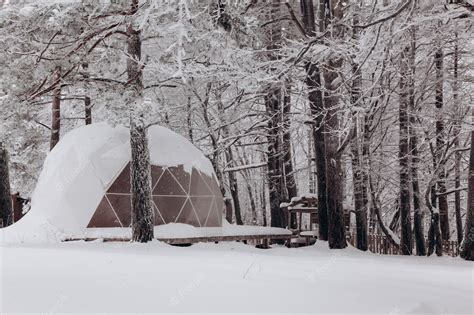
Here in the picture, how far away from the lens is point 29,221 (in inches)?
516

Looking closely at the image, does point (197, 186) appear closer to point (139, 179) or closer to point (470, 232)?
point (139, 179)

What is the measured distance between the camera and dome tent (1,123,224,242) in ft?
44.4

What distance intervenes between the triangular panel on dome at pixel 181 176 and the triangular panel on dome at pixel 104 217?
2409mm

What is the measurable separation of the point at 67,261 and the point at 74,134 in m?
10.3

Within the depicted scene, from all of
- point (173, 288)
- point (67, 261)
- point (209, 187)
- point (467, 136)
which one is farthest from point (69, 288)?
point (467, 136)

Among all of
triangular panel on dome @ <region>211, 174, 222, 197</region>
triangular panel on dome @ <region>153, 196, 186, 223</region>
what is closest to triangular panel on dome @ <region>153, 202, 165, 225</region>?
triangular panel on dome @ <region>153, 196, 186, 223</region>

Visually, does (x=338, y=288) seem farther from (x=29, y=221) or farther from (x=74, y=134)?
(x=74, y=134)

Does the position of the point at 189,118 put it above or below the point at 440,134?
above

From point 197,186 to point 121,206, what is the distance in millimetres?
2931

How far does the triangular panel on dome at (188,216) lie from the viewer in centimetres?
1530

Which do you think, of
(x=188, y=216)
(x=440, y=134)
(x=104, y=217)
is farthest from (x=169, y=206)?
(x=440, y=134)

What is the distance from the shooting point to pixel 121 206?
1414 cm

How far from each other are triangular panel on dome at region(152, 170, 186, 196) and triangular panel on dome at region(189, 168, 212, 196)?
19.0 inches

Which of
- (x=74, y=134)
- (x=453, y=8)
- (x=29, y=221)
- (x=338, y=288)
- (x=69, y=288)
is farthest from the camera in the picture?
(x=74, y=134)
